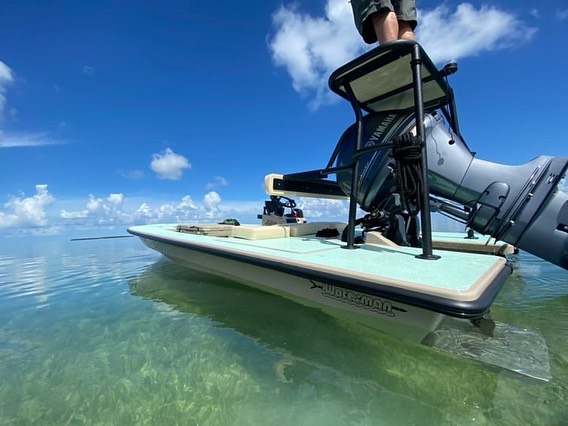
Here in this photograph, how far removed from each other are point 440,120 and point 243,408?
12.5ft

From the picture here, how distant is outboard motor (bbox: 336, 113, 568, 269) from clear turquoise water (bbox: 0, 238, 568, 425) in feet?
3.00

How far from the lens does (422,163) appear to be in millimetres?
2223

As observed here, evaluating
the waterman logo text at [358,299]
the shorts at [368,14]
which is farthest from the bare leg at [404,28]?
the waterman logo text at [358,299]

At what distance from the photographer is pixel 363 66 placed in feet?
8.89

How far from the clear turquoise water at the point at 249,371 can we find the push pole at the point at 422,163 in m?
0.88

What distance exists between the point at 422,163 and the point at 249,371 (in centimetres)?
218

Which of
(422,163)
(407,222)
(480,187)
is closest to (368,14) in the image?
(422,163)

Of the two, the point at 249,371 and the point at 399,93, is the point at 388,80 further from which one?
the point at 249,371

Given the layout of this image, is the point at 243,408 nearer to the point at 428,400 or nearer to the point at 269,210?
the point at 428,400

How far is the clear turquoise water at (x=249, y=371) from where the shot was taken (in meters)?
1.54

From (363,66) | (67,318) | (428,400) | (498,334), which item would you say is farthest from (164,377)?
(363,66)

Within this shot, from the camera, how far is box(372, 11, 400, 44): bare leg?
8.65ft

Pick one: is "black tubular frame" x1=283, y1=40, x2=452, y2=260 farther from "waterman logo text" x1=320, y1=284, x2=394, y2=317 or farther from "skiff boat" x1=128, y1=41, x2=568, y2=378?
"waterman logo text" x1=320, y1=284, x2=394, y2=317

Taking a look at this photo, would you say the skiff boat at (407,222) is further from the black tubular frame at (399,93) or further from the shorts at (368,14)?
the shorts at (368,14)
